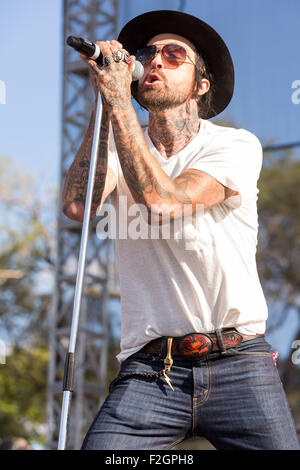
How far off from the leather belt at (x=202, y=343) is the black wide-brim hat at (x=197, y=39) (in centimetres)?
112

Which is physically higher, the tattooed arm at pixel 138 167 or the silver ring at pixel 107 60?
the silver ring at pixel 107 60

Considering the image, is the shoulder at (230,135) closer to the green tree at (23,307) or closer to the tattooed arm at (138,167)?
the tattooed arm at (138,167)

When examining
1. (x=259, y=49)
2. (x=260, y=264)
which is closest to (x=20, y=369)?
(x=260, y=264)

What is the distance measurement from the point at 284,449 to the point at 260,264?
455 inches

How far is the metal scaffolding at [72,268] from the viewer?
26.6 feet

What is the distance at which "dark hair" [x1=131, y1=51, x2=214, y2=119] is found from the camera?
270cm

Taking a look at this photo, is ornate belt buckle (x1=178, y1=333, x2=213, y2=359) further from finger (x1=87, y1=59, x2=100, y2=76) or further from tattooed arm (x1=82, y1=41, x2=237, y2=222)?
finger (x1=87, y1=59, x2=100, y2=76)

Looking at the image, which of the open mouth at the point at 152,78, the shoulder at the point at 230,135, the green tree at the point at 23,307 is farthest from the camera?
the green tree at the point at 23,307

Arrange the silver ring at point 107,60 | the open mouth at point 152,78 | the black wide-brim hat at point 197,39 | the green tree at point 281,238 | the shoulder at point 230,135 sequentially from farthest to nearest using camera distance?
the green tree at point 281,238 → the black wide-brim hat at point 197,39 → the open mouth at point 152,78 → the shoulder at point 230,135 → the silver ring at point 107,60

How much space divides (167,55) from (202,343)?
1171 millimetres

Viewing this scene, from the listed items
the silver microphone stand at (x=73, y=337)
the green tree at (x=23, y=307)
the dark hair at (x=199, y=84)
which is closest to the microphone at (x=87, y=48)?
the silver microphone stand at (x=73, y=337)

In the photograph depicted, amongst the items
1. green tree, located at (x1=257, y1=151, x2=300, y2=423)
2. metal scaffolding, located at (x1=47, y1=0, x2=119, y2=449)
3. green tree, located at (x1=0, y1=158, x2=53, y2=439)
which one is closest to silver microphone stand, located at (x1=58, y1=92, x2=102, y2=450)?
metal scaffolding, located at (x1=47, y1=0, x2=119, y2=449)

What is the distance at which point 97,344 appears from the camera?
343 inches

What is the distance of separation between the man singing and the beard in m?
0.25
